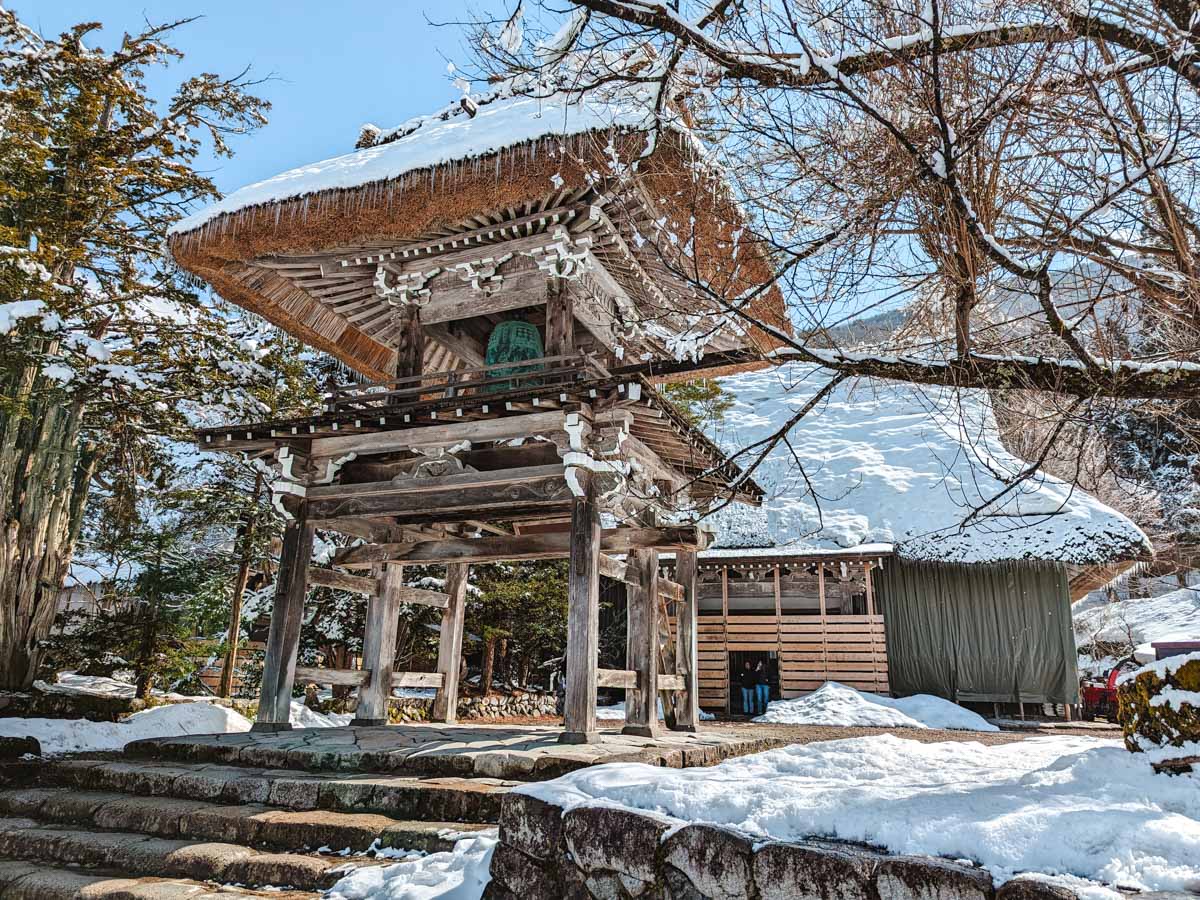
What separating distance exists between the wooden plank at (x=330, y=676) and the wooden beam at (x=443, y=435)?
7.48 feet

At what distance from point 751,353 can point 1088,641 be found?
2623 cm

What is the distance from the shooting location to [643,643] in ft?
25.6

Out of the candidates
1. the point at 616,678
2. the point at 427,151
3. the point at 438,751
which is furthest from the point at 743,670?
the point at 427,151

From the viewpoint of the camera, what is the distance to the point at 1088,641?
24.1 meters

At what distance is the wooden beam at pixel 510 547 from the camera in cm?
754

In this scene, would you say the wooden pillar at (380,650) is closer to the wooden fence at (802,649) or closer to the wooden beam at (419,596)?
the wooden beam at (419,596)

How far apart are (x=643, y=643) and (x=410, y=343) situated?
165 inches

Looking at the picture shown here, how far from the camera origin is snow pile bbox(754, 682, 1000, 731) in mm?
12477

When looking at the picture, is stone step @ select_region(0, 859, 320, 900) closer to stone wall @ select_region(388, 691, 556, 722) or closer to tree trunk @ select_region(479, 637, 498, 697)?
stone wall @ select_region(388, 691, 556, 722)

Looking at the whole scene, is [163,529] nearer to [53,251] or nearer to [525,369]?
[53,251]

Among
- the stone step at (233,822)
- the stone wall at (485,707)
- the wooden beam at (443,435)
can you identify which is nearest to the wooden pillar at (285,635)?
the wooden beam at (443,435)

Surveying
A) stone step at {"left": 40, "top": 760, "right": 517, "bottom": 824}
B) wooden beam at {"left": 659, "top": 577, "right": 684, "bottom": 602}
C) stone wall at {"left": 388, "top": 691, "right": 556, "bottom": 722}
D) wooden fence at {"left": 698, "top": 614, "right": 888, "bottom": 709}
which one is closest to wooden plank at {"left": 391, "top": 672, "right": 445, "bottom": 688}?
stone step at {"left": 40, "top": 760, "right": 517, "bottom": 824}

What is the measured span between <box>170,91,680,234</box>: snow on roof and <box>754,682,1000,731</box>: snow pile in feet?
32.7

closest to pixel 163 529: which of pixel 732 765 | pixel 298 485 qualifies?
pixel 298 485
